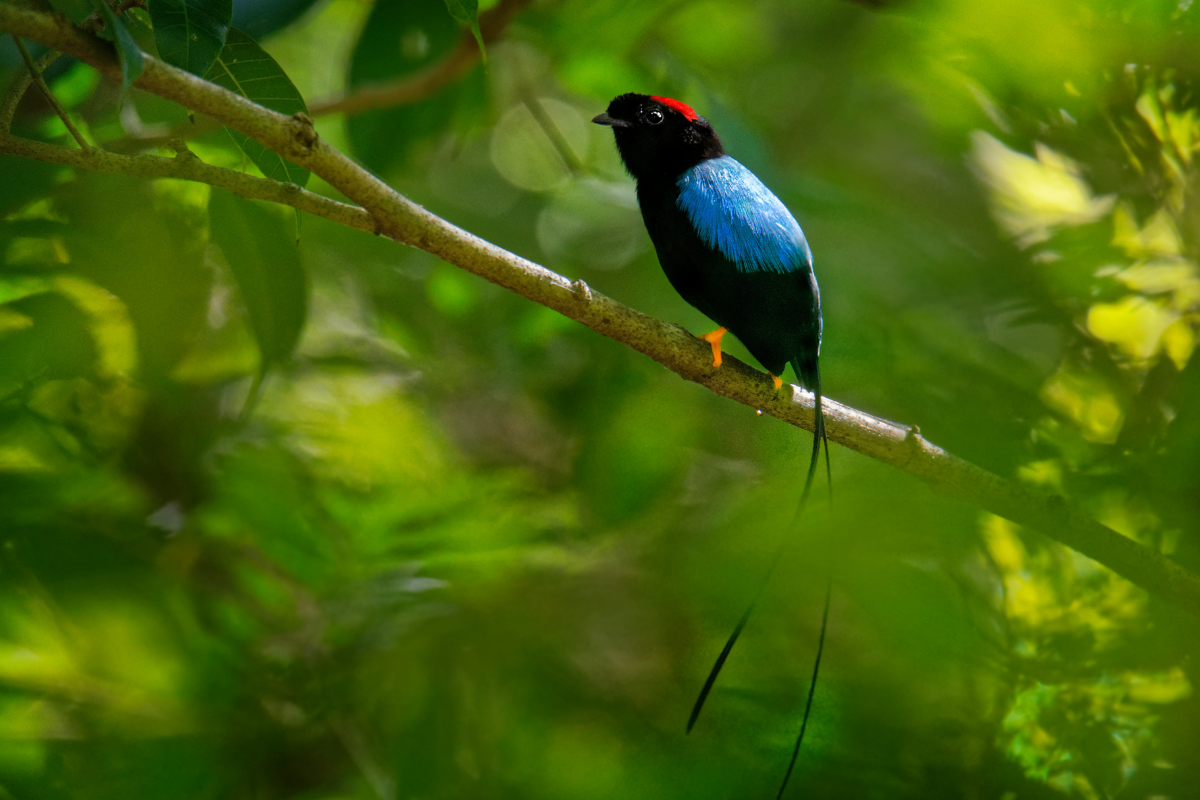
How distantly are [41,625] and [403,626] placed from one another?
0.90 metres

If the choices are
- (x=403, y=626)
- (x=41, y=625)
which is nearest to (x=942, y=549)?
(x=403, y=626)

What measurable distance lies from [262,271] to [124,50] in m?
0.99

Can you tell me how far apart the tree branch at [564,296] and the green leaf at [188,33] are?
10cm

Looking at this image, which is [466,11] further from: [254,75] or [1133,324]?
[1133,324]

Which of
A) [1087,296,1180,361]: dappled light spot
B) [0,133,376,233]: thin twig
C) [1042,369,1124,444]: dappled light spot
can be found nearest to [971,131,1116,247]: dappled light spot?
[1087,296,1180,361]: dappled light spot

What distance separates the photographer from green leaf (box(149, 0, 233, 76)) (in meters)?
1.26

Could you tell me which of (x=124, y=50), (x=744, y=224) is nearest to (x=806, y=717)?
(x=744, y=224)

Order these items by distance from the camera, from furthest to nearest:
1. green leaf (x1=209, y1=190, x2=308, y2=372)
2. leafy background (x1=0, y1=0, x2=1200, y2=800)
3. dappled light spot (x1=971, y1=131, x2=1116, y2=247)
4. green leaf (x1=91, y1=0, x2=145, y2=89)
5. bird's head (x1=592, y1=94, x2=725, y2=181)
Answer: dappled light spot (x1=971, y1=131, x2=1116, y2=247), bird's head (x1=592, y1=94, x2=725, y2=181), green leaf (x1=209, y1=190, x2=308, y2=372), leafy background (x1=0, y1=0, x2=1200, y2=800), green leaf (x1=91, y1=0, x2=145, y2=89)

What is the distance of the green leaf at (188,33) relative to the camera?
4.15 feet

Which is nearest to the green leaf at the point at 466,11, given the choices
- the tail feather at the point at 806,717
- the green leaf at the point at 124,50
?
the green leaf at the point at 124,50

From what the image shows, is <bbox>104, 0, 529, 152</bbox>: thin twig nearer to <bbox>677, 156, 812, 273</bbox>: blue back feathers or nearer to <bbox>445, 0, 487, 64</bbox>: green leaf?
<bbox>677, 156, 812, 273</bbox>: blue back feathers

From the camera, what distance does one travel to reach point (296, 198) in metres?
1.38

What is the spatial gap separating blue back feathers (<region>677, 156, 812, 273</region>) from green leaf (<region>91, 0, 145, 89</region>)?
1.22 metres

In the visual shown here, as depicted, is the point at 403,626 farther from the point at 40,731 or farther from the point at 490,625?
the point at 40,731
